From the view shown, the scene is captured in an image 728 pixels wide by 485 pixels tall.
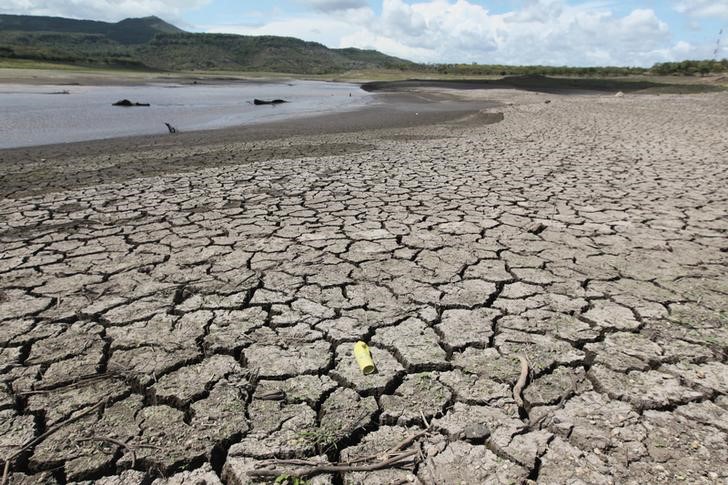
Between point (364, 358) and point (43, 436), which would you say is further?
point (364, 358)

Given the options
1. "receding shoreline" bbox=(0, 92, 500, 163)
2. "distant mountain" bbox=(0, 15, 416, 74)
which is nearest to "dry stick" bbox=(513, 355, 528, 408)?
"receding shoreline" bbox=(0, 92, 500, 163)

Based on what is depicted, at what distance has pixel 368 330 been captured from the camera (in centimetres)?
232

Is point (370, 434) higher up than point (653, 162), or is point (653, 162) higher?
point (653, 162)

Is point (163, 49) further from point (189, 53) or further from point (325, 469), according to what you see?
point (325, 469)

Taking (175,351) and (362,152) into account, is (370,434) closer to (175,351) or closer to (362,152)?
(175,351)

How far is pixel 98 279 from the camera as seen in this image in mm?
2883

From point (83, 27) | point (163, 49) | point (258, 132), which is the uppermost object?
point (83, 27)

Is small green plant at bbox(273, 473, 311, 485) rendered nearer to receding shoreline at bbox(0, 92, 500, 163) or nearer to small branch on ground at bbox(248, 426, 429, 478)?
small branch on ground at bbox(248, 426, 429, 478)

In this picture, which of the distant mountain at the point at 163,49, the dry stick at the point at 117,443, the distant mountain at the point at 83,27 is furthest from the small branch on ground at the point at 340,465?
the distant mountain at the point at 83,27

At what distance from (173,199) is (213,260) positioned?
1.88 metres

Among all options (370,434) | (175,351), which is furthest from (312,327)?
(370,434)

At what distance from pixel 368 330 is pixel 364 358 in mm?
314

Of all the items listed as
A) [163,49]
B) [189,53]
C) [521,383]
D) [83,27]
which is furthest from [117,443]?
[83,27]

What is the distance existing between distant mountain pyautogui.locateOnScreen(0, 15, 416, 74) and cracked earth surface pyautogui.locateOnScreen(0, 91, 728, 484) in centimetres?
6418
